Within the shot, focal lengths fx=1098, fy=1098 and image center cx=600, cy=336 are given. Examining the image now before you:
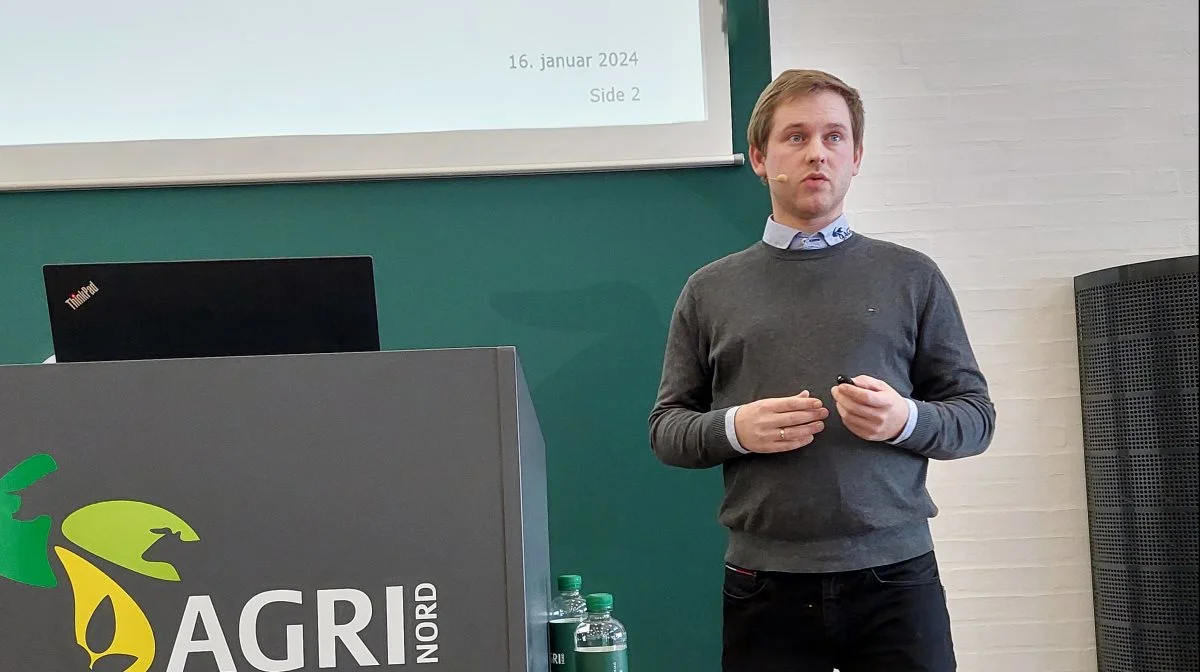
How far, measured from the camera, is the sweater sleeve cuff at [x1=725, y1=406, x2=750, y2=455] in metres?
1.64

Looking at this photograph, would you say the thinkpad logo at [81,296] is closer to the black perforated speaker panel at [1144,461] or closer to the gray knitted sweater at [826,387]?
the gray knitted sweater at [826,387]

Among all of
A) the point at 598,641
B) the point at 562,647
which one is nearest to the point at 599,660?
the point at 562,647

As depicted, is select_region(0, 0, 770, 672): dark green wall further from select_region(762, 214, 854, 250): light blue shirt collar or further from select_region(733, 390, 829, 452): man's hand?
select_region(733, 390, 829, 452): man's hand

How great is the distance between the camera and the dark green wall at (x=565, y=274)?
8.39 ft

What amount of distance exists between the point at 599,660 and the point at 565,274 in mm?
1379

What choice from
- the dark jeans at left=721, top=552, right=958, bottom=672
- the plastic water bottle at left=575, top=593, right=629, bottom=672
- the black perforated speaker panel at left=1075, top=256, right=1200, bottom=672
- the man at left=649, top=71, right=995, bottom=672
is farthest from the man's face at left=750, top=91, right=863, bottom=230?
the black perforated speaker panel at left=1075, top=256, right=1200, bottom=672

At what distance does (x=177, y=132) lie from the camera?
2.54 meters

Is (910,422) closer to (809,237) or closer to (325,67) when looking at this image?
(809,237)

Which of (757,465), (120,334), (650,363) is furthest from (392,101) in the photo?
(120,334)

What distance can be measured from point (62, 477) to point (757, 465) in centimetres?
102

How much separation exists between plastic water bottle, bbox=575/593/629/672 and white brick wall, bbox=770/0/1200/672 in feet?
3.91

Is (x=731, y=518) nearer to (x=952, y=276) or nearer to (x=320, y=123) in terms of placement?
(x=952, y=276)

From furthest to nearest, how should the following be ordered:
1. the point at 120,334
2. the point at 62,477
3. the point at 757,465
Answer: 1. the point at 757,465
2. the point at 120,334
3. the point at 62,477

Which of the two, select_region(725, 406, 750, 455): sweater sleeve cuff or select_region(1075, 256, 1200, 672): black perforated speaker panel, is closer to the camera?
select_region(725, 406, 750, 455): sweater sleeve cuff
